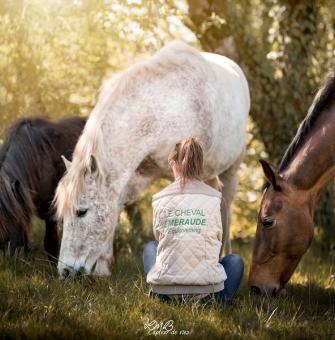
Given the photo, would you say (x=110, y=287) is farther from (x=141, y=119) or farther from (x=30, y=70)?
(x=30, y=70)

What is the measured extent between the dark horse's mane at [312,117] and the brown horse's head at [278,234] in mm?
264

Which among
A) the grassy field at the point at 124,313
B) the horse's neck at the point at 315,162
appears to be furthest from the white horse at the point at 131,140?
the horse's neck at the point at 315,162

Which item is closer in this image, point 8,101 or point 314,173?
point 314,173

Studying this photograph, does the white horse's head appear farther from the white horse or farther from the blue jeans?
the blue jeans

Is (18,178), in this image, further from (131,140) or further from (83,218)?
(131,140)

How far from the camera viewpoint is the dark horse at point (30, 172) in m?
5.32

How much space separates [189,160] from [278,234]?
105 centimetres

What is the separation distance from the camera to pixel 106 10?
8898 millimetres

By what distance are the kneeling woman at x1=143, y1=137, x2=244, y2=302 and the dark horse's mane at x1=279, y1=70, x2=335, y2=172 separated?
0.99 metres

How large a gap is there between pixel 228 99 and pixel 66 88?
3.32 m

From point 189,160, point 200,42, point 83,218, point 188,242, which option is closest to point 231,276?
point 188,242

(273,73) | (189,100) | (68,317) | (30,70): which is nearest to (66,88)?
(30,70)

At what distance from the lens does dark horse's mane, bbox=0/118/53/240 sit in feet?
17.3

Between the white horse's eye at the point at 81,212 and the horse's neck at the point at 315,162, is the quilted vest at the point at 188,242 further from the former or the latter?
the white horse's eye at the point at 81,212
